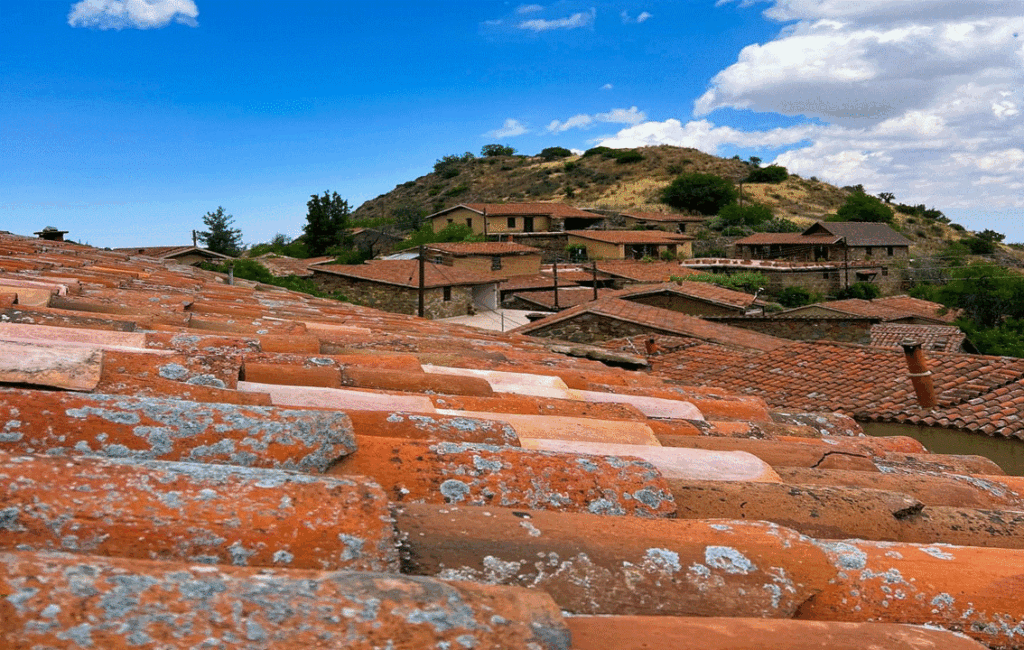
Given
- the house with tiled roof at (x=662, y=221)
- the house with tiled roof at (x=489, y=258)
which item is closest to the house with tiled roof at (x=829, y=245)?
the house with tiled roof at (x=662, y=221)

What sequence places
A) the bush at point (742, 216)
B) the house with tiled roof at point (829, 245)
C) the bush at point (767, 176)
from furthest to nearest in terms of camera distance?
the bush at point (767, 176) < the bush at point (742, 216) < the house with tiled roof at point (829, 245)

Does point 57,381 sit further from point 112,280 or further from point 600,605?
point 112,280

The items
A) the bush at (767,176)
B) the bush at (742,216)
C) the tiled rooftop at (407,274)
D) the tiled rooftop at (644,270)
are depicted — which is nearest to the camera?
the tiled rooftop at (407,274)

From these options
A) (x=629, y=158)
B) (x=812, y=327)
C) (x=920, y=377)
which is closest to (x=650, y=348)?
(x=920, y=377)

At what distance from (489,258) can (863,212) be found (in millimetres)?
42020

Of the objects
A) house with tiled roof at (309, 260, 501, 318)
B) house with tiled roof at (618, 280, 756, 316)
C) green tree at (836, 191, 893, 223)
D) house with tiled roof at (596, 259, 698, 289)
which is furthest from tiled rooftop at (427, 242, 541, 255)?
green tree at (836, 191, 893, 223)

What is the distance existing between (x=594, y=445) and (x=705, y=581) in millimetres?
1211

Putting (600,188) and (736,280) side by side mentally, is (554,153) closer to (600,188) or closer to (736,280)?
(600,188)

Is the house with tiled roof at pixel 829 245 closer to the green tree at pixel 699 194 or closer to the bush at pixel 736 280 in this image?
the bush at pixel 736 280

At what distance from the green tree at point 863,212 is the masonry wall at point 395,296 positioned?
4773 centimetres

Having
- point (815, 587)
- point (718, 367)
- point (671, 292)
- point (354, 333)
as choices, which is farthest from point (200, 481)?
point (671, 292)

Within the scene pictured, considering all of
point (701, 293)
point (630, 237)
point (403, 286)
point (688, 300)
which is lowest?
point (688, 300)

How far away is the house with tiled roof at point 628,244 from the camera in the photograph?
170ft

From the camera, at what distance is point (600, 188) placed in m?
76.2
